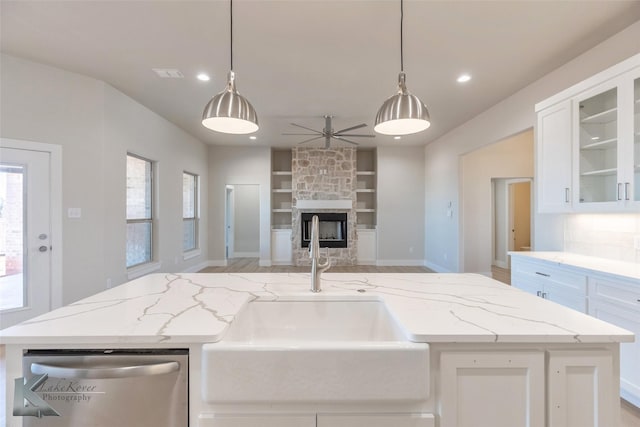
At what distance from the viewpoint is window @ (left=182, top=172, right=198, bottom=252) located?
5.85m

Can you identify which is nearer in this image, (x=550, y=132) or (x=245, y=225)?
(x=550, y=132)

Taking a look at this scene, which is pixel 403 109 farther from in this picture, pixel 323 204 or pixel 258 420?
pixel 323 204

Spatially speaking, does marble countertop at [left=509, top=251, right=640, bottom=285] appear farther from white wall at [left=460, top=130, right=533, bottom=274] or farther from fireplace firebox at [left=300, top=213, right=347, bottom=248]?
fireplace firebox at [left=300, top=213, right=347, bottom=248]

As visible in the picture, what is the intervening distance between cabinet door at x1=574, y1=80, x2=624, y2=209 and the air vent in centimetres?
382

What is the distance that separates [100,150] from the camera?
11.2ft

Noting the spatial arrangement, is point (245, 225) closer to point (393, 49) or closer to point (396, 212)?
point (396, 212)

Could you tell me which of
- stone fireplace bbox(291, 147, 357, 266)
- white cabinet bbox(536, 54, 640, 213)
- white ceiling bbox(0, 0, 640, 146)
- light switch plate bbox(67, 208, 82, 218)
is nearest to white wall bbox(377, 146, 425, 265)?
stone fireplace bbox(291, 147, 357, 266)

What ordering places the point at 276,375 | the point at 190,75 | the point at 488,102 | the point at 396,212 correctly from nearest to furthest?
the point at 276,375, the point at 190,75, the point at 488,102, the point at 396,212

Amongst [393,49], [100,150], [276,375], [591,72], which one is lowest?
[276,375]

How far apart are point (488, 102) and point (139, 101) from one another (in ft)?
15.8

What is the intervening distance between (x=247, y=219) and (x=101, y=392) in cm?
726

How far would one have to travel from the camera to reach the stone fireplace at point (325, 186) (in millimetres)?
6754

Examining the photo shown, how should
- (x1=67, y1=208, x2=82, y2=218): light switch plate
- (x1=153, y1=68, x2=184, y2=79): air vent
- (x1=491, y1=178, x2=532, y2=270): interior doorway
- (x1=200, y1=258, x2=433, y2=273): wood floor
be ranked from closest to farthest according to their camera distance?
1. (x1=153, y1=68, x2=184, y2=79): air vent
2. (x1=67, y1=208, x2=82, y2=218): light switch plate
3. (x1=200, y1=258, x2=433, y2=273): wood floor
4. (x1=491, y1=178, x2=532, y2=270): interior doorway

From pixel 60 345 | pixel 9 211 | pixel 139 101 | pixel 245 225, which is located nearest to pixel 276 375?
pixel 60 345
